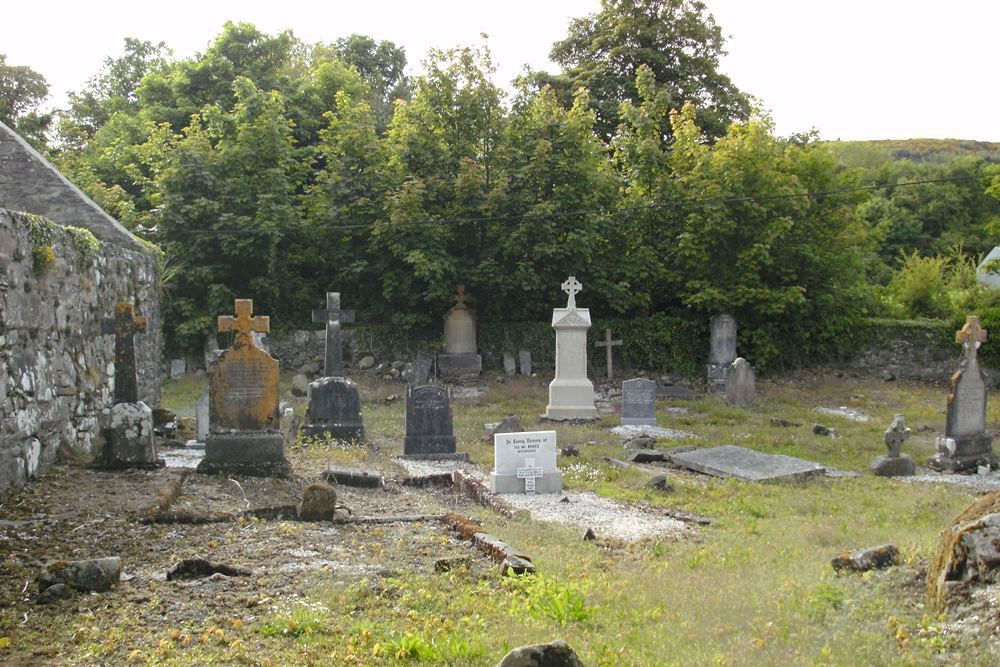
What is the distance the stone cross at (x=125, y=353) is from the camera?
9156 mm

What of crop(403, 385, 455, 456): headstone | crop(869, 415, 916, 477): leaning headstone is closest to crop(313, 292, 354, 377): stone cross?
crop(403, 385, 455, 456): headstone

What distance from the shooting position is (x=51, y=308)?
9070 millimetres

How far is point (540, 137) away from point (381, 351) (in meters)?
7.19

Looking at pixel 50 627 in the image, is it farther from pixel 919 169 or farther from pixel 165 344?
pixel 919 169

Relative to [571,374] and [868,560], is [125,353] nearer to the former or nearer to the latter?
[868,560]

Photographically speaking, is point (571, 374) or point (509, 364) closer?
point (571, 374)

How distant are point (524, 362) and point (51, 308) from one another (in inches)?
615

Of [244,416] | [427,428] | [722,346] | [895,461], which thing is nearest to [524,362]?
[722,346]

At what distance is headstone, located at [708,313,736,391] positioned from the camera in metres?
23.4

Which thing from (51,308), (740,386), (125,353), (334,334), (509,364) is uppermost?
(51,308)

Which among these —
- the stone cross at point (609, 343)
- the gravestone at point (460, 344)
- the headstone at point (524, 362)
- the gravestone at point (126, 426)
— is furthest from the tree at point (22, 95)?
the gravestone at point (126, 426)

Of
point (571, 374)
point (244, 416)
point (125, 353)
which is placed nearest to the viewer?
point (125, 353)

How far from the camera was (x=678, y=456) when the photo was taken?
12719 mm

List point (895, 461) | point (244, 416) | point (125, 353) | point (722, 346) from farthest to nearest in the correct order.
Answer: point (722, 346) < point (895, 461) < point (244, 416) < point (125, 353)
